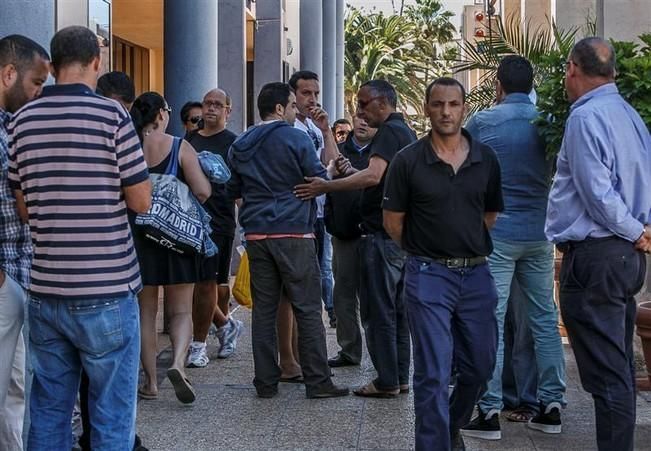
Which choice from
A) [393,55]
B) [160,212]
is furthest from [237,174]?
[393,55]

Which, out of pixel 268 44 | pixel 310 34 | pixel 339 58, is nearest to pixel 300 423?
pixel 268 44

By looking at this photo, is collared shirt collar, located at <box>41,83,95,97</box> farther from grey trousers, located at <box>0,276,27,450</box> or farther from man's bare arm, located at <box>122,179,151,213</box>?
grey trousers, located at <box>0,276,27,450</box>

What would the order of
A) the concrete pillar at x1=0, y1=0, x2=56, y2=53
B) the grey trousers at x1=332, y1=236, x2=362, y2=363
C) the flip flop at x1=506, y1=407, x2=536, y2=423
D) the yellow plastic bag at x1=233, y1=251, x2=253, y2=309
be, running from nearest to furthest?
the concrete pillar at x1=0, y1=0, x2=56, y2=53 < the flip flop at x1=506, y1=407, x2=536, y2=423 < the grey trousers at x1=332, y1=236, x2=362, y2=363 < the yellow plastic bag at x1=233, y1=251, x2=253, y2=309

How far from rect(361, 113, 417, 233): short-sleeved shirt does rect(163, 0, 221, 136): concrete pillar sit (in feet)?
14.6

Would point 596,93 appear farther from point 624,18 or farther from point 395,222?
point 624,18

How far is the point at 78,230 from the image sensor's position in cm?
442

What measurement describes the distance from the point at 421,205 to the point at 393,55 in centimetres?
5211

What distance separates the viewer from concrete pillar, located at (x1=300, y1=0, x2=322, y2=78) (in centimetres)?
2611

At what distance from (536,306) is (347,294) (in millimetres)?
2048

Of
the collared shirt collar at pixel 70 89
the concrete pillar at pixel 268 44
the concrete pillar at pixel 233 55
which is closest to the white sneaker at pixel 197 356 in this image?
the collared shirt collar at pixel 70 89

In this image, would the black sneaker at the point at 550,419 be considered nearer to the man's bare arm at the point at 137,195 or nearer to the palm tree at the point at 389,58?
the man's bare arm at the point at 137,195

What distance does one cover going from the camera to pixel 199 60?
469 inches

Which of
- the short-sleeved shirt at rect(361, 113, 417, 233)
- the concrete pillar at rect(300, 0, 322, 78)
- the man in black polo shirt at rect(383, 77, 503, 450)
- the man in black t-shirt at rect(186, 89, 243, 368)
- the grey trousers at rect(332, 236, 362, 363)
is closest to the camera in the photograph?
the man in black polo shirt at rect(383, 77, 503, 450)

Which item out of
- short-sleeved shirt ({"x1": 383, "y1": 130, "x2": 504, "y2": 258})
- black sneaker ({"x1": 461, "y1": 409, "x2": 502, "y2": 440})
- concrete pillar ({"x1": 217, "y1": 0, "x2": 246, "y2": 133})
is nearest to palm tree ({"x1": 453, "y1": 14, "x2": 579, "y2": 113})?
black sneaker ({"x1": 461, "y1": 409, "x2": 502, "y2": 440})
